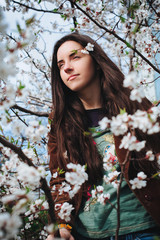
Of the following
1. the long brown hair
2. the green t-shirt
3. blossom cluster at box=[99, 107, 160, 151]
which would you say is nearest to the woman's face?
the long brown hair

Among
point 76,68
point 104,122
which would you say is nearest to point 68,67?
point 76,68

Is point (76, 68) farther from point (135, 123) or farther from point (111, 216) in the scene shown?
point (111, 216)

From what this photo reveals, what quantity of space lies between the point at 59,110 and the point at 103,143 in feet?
1.70

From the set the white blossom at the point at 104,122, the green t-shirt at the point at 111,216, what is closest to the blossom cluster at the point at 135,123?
the white blossom at the point at 104,122

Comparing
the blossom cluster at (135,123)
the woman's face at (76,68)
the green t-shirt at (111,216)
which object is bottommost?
the green t-shirt at (111,216)

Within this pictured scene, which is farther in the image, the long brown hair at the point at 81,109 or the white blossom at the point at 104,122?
the long brown hair at the point at 81,109

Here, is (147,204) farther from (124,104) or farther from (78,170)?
(124,104)

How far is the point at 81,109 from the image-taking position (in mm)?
1699

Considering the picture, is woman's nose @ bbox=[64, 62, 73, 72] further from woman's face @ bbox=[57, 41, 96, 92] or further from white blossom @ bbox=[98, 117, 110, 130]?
white blossom @ bbox=[98, 117, 110, 130]

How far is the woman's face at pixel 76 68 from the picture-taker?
4.97ft

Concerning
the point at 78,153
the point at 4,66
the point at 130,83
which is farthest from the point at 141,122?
the point at 78,153

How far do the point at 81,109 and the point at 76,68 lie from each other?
0.36 m

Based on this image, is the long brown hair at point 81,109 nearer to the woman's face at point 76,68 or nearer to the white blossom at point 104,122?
the woman's face at point 76,68

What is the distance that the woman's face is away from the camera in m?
1.51
